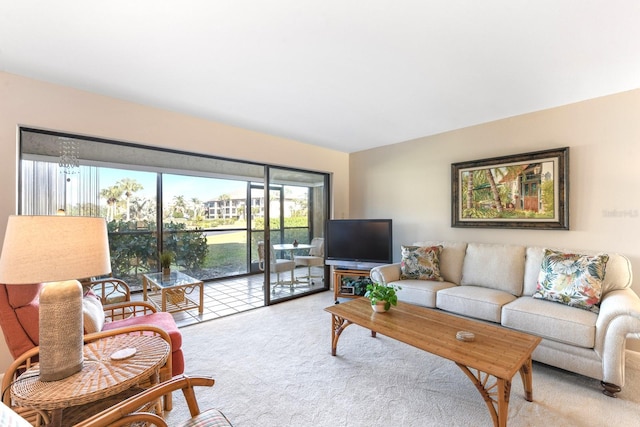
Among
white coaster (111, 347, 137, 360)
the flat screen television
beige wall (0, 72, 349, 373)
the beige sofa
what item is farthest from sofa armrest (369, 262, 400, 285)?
white coaster (111, 347, 137, 360)

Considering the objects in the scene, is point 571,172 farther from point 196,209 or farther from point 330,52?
point 196,209

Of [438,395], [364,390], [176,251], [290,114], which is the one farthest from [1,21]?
[176,251]

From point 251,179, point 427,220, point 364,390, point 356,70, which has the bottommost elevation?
point 364,390

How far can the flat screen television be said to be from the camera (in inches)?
158

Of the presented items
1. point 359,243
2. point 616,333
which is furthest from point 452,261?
point 616,333

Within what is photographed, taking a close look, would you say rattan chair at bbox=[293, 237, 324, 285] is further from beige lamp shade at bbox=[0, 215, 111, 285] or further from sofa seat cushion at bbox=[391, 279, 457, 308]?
beige lamp shade at bbox=[0, 215, 111, 285]

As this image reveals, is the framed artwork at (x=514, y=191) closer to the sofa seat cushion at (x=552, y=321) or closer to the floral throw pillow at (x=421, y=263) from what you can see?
the floral throw pillow at (x=421, y=263)

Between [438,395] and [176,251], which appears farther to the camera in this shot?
[176,251]

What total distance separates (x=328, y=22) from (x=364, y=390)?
2545mm

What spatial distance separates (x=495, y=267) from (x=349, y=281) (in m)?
1.98

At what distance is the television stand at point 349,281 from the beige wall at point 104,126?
1.85m

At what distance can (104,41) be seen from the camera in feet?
6.02

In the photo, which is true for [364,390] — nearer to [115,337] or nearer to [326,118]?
[115,337]

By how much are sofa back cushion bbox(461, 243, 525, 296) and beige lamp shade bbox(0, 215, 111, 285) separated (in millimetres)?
3536
